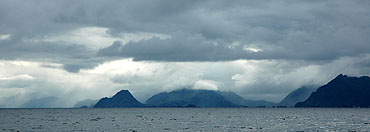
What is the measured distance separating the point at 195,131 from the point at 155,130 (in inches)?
500

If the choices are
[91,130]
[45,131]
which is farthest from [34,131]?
[91,130]

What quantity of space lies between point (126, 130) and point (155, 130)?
9147mm

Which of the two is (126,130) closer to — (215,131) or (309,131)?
(215,131)

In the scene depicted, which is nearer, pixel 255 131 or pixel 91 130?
pixel 255 131

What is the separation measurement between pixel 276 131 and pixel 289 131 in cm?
360

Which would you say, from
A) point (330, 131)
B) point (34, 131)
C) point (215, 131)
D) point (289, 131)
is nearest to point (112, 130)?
point (34, 131)

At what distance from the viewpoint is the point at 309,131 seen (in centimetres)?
10475

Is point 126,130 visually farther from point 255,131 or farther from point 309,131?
point 309,131

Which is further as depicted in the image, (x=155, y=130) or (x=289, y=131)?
(x=155, y=130)

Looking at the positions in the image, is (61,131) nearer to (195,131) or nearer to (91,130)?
(91,130)

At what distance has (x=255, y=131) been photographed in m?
105

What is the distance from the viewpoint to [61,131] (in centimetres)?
10869

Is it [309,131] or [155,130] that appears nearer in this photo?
[309,131]

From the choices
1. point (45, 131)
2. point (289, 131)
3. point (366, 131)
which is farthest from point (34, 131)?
point (366, 131)
